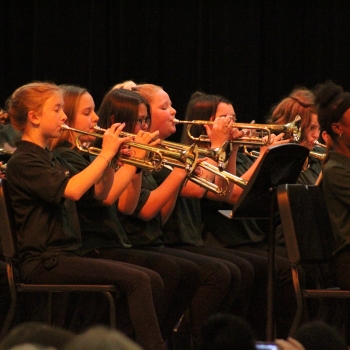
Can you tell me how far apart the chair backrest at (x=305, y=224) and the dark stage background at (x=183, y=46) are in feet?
9.98

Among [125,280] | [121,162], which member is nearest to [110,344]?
[125,280]

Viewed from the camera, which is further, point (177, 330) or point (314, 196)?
point (177, 330)

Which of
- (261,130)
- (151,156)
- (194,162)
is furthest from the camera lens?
(261,130)

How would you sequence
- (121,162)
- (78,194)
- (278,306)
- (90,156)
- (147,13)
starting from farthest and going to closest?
(147,13) < (278,306) < (90,156) < (121,162) < (78,194)

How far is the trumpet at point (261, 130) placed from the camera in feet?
14.2

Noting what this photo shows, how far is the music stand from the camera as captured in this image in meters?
3.08

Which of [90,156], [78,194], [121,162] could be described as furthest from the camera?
[90,156]

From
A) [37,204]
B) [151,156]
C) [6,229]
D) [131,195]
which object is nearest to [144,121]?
[151,156]

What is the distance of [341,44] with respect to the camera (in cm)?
627

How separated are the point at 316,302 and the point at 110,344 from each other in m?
3.22

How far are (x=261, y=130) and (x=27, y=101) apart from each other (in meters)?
1.48

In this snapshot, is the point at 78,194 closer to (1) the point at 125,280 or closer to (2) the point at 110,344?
Result: (1) the point at 125,280

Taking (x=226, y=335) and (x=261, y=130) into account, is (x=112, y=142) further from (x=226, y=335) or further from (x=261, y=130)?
(x=226, y=335)

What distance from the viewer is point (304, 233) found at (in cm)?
313
